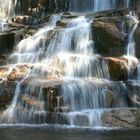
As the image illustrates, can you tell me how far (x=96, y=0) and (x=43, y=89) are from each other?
16818 mm

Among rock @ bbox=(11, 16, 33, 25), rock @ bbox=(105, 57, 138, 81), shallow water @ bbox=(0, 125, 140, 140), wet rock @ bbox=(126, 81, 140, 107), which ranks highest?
rock @ bbox=(11, 16, 33, 25)

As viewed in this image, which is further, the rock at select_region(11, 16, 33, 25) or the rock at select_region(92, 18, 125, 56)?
the rock at select_region(11, 16, 33, 25)

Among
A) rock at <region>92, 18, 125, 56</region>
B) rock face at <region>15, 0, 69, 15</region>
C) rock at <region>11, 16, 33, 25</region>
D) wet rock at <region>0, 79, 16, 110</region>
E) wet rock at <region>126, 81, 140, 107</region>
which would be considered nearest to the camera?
wet rock at <region>126, 81, 140, 107</region>

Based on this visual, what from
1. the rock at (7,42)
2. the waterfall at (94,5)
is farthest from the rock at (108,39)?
the waterfall at (94,5)

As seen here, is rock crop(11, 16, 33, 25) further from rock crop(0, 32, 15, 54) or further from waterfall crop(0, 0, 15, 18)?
waterfall crop(0, 0, 15, 18)

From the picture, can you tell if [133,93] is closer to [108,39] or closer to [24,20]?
[108,39]

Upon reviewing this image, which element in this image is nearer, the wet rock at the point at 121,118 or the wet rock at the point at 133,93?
the wet rock at the point at 121,118

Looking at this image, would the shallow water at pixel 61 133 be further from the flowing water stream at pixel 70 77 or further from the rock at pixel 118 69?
the rock at pixel 118 69

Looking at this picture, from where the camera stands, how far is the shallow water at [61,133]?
18156 millimetres

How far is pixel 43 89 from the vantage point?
22.2 m

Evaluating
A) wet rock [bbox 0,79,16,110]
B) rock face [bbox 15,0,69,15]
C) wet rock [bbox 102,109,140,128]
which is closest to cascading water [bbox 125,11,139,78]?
wet rock [bbox 102,109,140,128]

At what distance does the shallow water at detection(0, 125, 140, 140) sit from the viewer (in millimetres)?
18156

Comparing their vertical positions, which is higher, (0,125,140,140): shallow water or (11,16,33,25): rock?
(11,16,33,25): rock

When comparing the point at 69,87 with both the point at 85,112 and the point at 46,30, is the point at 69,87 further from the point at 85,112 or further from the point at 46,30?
the point at 46,30
